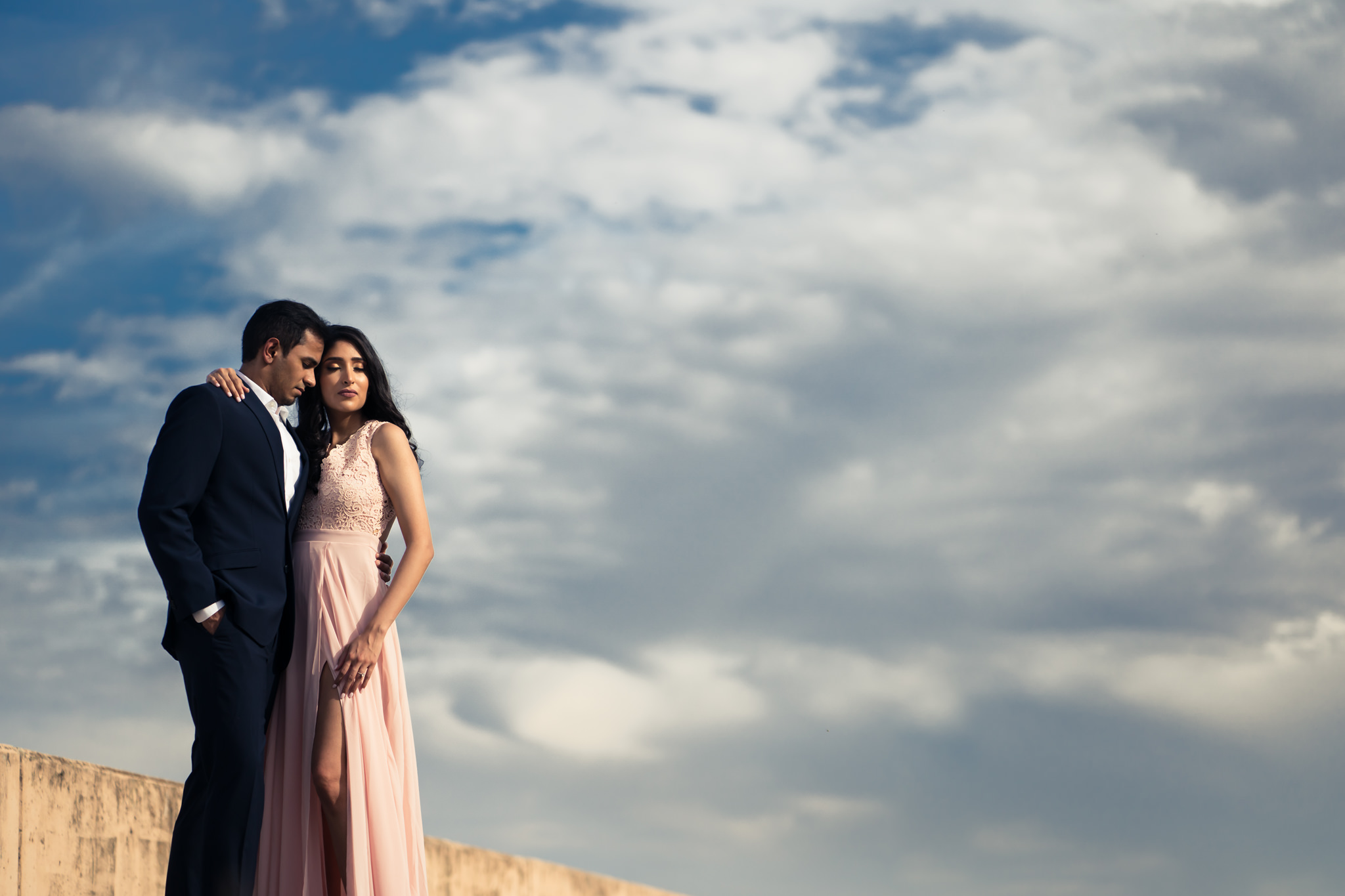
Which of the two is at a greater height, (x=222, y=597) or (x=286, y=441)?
(x=286, y=441)

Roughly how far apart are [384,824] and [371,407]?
124 cm

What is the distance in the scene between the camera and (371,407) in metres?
4.05

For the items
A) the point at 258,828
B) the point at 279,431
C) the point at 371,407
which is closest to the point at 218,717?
the point at 258,828

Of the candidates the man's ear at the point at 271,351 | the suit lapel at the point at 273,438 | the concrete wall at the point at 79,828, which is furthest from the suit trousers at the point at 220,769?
the man's ear at the point at 271,351

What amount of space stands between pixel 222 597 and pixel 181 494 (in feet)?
0.92

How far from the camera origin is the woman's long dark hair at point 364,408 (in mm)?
3975

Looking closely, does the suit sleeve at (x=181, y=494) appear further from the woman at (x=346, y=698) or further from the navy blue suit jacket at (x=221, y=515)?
the woman at (x=346, y=698)

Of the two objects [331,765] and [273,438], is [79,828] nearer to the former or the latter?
[331,765]

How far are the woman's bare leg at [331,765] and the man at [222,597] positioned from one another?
0.15m

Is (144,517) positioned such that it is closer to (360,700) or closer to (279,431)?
(279,431)

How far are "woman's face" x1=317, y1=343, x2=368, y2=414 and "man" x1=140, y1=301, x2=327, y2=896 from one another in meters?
0.31

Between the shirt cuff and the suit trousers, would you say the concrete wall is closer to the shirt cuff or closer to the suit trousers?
Answer: the suit trousers

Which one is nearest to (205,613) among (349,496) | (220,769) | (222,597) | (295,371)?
(222,597)

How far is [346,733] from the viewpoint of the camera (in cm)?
368
